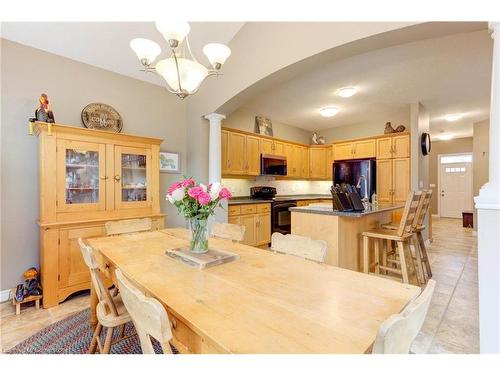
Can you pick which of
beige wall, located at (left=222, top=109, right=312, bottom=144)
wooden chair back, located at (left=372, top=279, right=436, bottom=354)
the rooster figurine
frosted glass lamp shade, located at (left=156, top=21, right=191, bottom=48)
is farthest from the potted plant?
the rooster figurine

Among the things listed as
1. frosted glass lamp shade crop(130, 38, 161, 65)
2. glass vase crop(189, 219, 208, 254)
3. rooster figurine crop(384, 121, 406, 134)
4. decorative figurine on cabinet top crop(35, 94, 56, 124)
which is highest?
rooster figurine crop(384, 121, 406, 134)

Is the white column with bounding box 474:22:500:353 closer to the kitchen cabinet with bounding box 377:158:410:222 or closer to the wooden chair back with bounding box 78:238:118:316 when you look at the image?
the wooden chair back with bounding box 78:238:118:316

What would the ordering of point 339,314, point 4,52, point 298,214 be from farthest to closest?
1. point 298,214
2. point 4,52
3. point 339,314

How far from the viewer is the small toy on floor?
2297mm

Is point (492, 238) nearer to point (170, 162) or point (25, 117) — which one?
point (170, 162)

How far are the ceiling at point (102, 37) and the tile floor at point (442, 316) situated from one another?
2707 millimetres

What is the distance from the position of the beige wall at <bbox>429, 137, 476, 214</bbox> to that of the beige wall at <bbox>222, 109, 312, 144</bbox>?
4.87 m

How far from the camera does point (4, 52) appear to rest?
2465 mm

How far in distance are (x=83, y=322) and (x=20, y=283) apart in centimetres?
103

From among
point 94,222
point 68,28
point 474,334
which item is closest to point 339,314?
point 474,334

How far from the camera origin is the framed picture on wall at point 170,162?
11.9ft

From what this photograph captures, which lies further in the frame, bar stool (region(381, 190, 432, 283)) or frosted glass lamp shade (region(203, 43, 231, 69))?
bar stool (region(381, 190, 432, 283))
